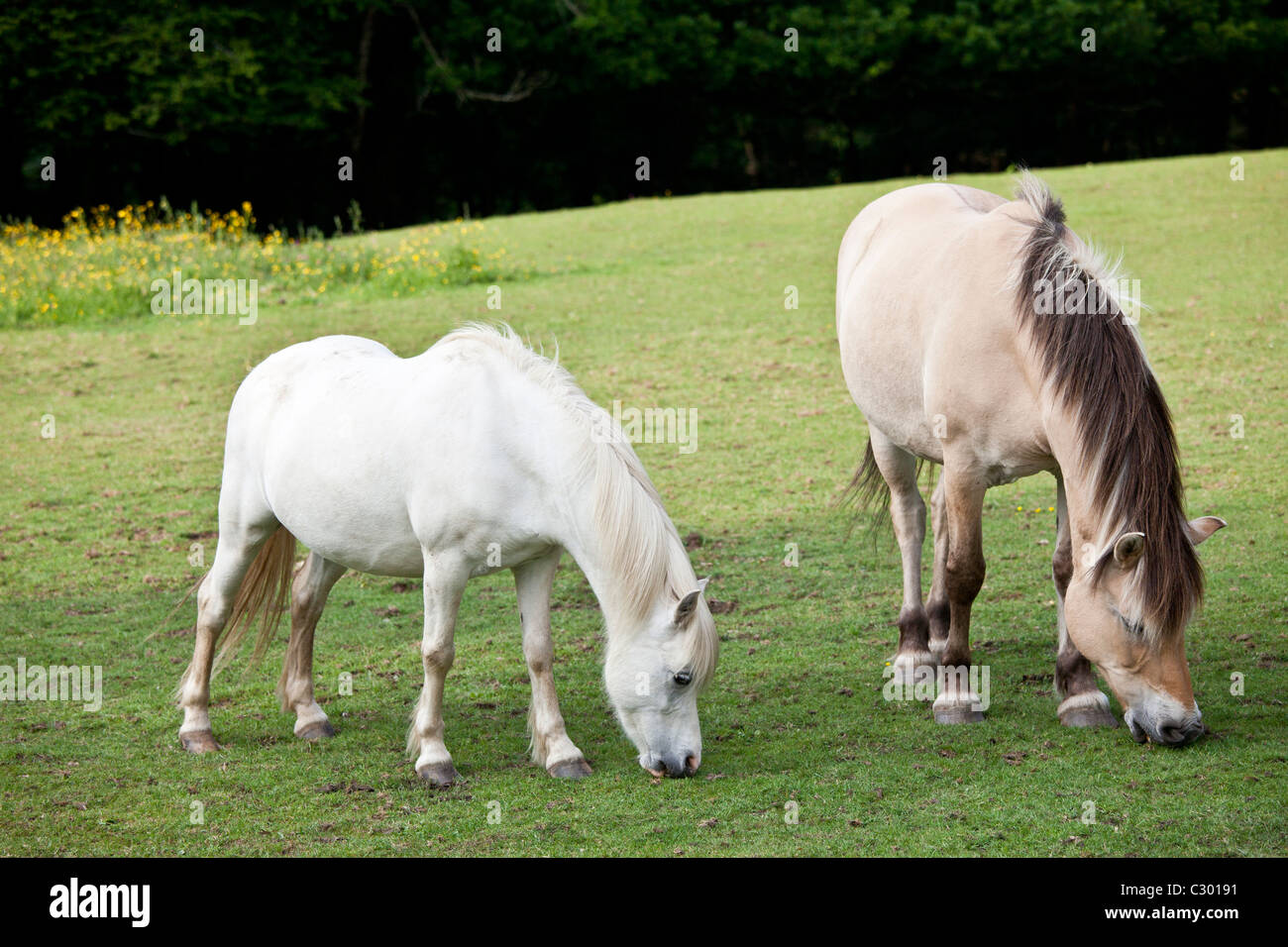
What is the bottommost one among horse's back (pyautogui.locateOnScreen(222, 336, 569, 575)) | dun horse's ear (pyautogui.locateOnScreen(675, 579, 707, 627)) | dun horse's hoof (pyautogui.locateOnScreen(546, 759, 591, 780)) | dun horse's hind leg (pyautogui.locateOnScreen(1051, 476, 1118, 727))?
A: dun horse's hoof (pyautogui.locateOnScreen(546, 759, 591, 780))

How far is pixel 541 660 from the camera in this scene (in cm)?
525

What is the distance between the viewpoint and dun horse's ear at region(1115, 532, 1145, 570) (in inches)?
175

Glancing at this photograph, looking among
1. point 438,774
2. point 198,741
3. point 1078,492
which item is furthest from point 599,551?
point 198,741

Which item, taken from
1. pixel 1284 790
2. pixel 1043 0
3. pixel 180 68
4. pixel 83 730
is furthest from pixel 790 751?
pixel 1043 0

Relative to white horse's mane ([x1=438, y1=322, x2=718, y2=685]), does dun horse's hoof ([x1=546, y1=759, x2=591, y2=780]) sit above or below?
below

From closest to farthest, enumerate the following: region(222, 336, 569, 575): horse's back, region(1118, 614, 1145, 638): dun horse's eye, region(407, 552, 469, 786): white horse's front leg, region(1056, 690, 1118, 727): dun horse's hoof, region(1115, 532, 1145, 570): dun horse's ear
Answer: region(1115, 532, 1145, 570): dun horse's ear
region(1118, 614, 1145, 638): dun horse's eye
region(222, 336, 569, 575): horse's back
region(407, 552, 469, 786): white horse's front leg
region(1056, 690, 1118, 727): dun horse's hoof

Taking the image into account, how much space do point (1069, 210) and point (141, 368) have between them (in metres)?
12.8

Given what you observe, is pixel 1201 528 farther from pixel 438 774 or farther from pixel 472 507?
pixel 438 774

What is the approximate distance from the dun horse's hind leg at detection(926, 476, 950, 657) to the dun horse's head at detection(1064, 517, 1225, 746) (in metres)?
1.65

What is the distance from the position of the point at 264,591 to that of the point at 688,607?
2.42 metres

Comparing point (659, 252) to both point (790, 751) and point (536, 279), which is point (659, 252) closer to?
point (536, 279)

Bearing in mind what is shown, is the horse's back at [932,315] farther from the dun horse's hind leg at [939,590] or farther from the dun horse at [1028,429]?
the dun horse's hind leg at [939,590]

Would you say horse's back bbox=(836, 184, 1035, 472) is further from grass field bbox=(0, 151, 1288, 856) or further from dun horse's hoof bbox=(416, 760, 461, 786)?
dun horse's hoof bbox=(416, 760, 461, 786)

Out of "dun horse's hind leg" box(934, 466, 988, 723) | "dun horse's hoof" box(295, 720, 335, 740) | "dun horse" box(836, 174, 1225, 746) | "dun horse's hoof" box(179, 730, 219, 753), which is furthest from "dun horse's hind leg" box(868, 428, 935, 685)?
"dun horse's hoof" box(179, 730, 219, 753)
